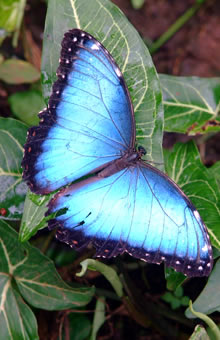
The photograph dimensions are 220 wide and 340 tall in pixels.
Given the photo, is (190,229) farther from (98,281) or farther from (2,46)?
(2,46)

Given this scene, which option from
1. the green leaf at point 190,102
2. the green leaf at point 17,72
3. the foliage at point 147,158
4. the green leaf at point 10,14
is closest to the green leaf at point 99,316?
the foliage at point 147,158

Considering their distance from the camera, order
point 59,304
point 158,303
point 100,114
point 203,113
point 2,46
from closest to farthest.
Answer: point 100,114
point 59,304
point 203,113
point 158,303
point 2,46

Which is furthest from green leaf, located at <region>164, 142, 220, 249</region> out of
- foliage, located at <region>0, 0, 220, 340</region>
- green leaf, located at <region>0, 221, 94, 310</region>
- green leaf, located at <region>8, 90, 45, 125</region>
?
Answer: green leaf, located at <region>8, 90, 45, 125</region>

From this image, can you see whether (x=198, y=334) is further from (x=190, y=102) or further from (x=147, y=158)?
(x=190, y=102)

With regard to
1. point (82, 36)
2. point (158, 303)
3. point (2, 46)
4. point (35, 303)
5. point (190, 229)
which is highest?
point (82, 36)

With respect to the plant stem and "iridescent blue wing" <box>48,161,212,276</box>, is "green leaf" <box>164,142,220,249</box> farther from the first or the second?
the plant stem

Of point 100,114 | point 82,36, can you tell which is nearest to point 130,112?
point 100,114
